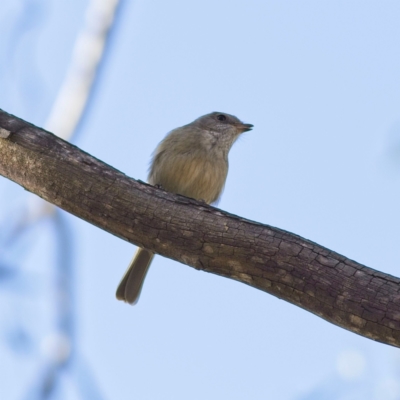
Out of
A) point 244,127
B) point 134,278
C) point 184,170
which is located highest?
point 244,127

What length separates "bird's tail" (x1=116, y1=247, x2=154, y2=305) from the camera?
586 cm

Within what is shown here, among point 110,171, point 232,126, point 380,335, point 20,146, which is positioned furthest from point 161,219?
point 232,126

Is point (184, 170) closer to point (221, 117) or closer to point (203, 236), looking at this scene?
point (221, 117)

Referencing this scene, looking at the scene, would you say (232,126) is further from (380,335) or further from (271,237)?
(380,335)

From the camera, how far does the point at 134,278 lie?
595cm

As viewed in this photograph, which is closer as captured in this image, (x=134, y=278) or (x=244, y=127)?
(x=134, y=278)

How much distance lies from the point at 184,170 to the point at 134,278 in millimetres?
1046

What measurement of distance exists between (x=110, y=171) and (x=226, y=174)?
2332 mm

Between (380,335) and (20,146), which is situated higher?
(20,146)

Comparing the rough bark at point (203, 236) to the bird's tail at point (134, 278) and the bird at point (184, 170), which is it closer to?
the bird at point (184, 170)

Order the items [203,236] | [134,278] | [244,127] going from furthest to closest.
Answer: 1. [244,127]
2. [134,278]
3. [203,236]

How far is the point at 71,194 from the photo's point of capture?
13.0ft

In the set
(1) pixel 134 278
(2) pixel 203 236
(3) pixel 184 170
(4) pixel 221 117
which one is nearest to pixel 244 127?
(4) pixel 221 117

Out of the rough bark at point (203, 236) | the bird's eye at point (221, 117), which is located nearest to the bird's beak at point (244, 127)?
the bird's eye at point (221, 117)
